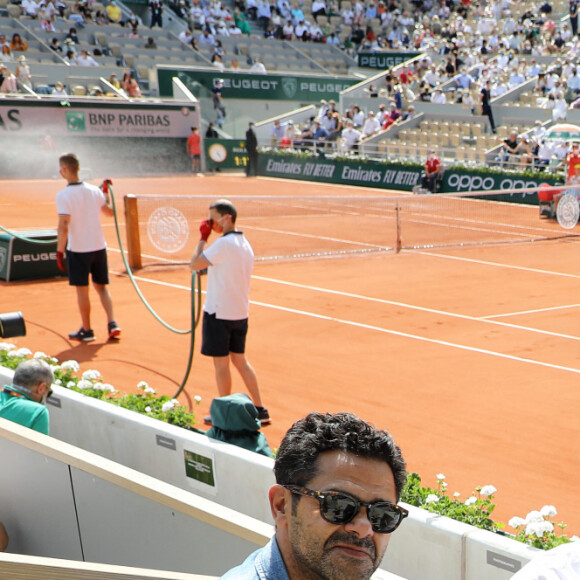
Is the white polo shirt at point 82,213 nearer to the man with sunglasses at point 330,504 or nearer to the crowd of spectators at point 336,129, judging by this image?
the man with sunglasses at point 330,504

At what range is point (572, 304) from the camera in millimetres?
13445

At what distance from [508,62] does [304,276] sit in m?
27.7

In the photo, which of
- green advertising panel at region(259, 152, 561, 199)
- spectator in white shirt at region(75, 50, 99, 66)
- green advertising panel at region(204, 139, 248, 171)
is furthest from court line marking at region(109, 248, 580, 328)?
spectator in white shirt at region(75, 50, 99, 66)

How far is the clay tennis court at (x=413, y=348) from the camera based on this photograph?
7.45 m

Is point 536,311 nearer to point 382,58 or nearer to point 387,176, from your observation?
point 387,176

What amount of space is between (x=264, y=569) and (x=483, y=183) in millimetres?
27531

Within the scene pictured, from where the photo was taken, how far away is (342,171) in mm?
33500

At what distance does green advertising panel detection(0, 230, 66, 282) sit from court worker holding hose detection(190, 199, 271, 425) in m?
7.37

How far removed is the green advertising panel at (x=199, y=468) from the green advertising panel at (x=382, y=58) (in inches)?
1654

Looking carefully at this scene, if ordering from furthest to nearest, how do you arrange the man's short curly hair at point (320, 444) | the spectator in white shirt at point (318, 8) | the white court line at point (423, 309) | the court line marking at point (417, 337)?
1. the spectator in white shirt at point (318, 8)
2. the white court line at point (423, 309)
3. the court line marking at point (417, 337)
4. the man's short curly hair at point (320, 444)

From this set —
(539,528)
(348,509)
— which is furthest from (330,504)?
(539,528)

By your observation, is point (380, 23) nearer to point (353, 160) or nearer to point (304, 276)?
point (353, 160)

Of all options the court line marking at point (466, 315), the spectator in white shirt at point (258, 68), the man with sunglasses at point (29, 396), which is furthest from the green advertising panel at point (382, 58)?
the man with sunglasses at point (29, 396)

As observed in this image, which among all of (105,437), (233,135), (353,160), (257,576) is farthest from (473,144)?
(257,576)
